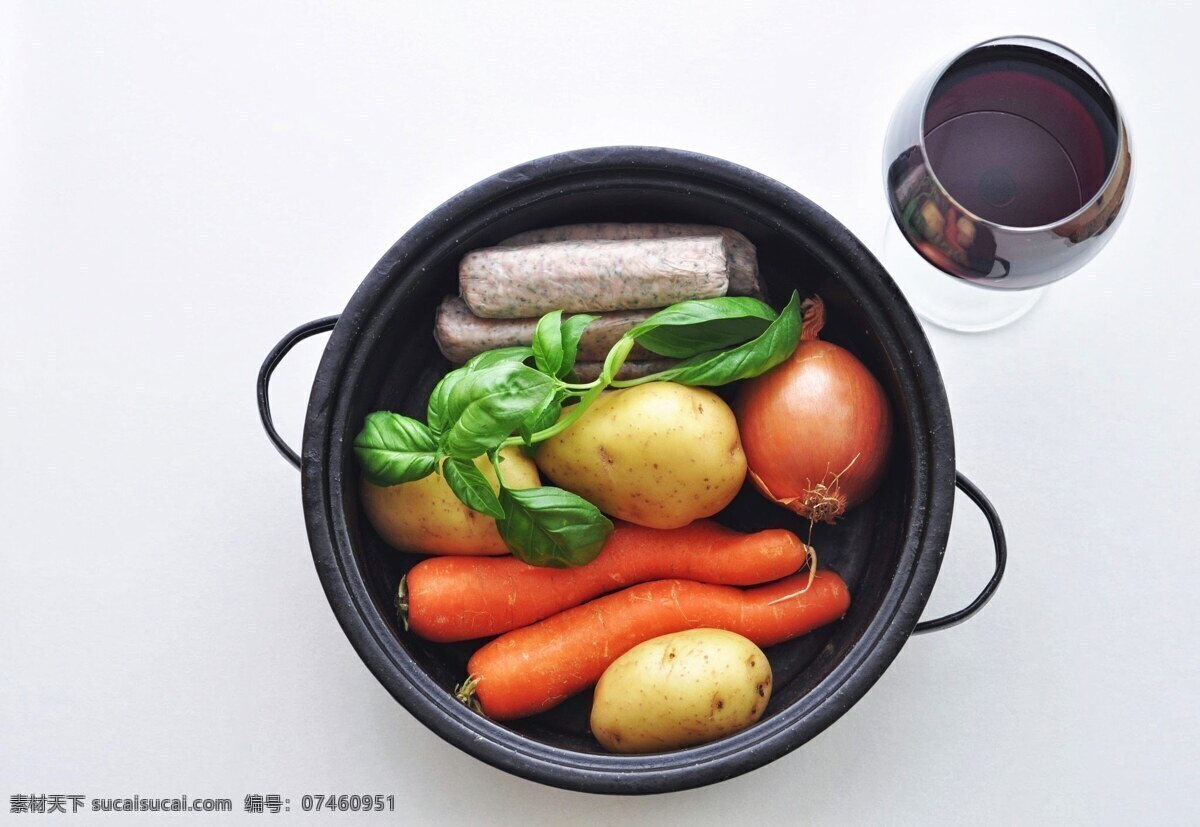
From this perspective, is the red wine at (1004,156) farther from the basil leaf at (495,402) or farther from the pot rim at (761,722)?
the basil leaf at (495,402)

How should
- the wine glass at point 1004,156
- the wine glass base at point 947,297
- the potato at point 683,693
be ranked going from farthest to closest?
the wine glass base at point 947,297
the potato at point 683,693
the wine glass at point 1004,156

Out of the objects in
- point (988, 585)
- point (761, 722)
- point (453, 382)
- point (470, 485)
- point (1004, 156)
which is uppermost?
point (1004, 156)

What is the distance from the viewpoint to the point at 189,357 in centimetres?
130

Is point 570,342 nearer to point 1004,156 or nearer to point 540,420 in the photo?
point 540,420

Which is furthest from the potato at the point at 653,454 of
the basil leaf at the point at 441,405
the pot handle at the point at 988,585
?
the pot handle at the point at 988,585

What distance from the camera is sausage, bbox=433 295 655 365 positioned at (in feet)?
3.54

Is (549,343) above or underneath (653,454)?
above

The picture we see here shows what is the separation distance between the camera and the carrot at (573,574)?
112cm

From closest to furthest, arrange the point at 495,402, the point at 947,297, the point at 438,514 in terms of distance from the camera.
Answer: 1. the point at 495,402
2. the point at 438,514
3. the point at 947,297

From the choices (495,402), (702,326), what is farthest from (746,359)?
(495,402)

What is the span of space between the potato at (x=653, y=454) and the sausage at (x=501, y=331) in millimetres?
58

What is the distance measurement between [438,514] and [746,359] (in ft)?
1.24

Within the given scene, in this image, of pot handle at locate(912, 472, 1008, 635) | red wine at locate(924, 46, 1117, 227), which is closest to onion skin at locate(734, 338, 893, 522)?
pot handle at locate(912, 472, 1008, 635)

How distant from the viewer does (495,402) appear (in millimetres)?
965
